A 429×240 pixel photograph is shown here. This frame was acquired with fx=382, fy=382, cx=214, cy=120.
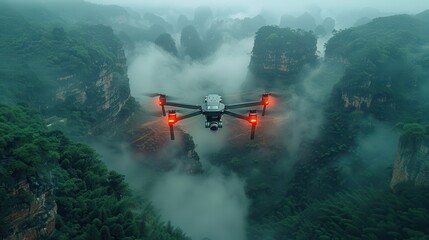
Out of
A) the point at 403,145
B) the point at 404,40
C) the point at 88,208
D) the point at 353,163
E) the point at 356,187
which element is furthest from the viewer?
the point at 404,40

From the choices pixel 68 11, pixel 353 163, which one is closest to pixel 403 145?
pixel 353 163

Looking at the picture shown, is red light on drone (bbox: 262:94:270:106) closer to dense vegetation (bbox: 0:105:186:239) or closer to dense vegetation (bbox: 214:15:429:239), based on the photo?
dense vegetation (bbox: 0:105:186:239)

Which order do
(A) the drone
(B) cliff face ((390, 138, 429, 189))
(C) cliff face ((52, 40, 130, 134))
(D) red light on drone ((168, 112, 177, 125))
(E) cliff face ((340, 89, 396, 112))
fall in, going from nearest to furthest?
(A) the drone
(D) red light on drone ((168, 112, 177, 125))
(B) cliff face ((390, 138, 429, 189))
(C) cliff face ((52, 40, 130, 134))
(E) cliff face ((340, 89, 396, 112))

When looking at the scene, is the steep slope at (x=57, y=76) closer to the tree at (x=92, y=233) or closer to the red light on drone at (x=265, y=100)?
the tree at (x=92, y=233)

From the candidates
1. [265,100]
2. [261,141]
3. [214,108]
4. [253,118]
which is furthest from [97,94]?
[253,118]

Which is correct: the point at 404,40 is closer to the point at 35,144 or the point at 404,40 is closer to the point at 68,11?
the point at 35,144

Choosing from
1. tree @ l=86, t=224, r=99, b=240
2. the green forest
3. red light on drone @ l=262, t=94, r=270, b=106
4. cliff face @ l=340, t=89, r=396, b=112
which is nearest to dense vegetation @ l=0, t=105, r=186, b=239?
tree @ l=86, t=224, r=99, b=240

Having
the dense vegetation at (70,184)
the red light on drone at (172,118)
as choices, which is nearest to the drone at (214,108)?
the red light on drone at (172,118)
